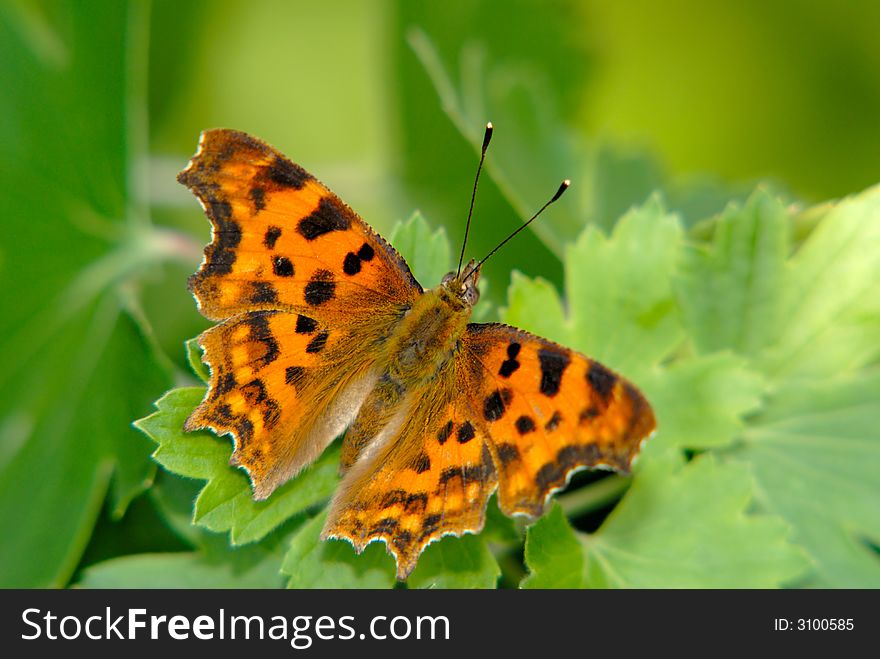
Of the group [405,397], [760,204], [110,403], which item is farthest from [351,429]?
[760,204]

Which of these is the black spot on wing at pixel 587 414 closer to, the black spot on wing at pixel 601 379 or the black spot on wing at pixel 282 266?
the black spot on wing at pixel 601 379

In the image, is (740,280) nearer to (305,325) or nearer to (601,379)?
(601,379)

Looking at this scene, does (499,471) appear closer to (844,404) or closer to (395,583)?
(395,583)

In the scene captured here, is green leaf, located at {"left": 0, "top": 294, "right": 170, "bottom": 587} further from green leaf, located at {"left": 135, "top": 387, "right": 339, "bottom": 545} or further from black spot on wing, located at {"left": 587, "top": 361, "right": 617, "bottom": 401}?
black spot on wing, located at {"left": 587, "top": 361, "right": 617, "bottom": 401}

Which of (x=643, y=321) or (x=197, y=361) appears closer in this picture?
(x=197, y=361)

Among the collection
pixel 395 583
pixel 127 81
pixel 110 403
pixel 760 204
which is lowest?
pixel 395 583

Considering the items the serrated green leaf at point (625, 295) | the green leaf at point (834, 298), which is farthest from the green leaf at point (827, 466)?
the serrated green leaf at point (625, 295)

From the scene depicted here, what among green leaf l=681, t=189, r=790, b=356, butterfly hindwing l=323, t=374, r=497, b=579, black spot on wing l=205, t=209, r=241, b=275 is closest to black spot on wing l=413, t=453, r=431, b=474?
butterfly hindwing l=323, t=374, r=497, b=579

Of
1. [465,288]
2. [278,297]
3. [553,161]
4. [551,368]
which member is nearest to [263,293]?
[278,297]
